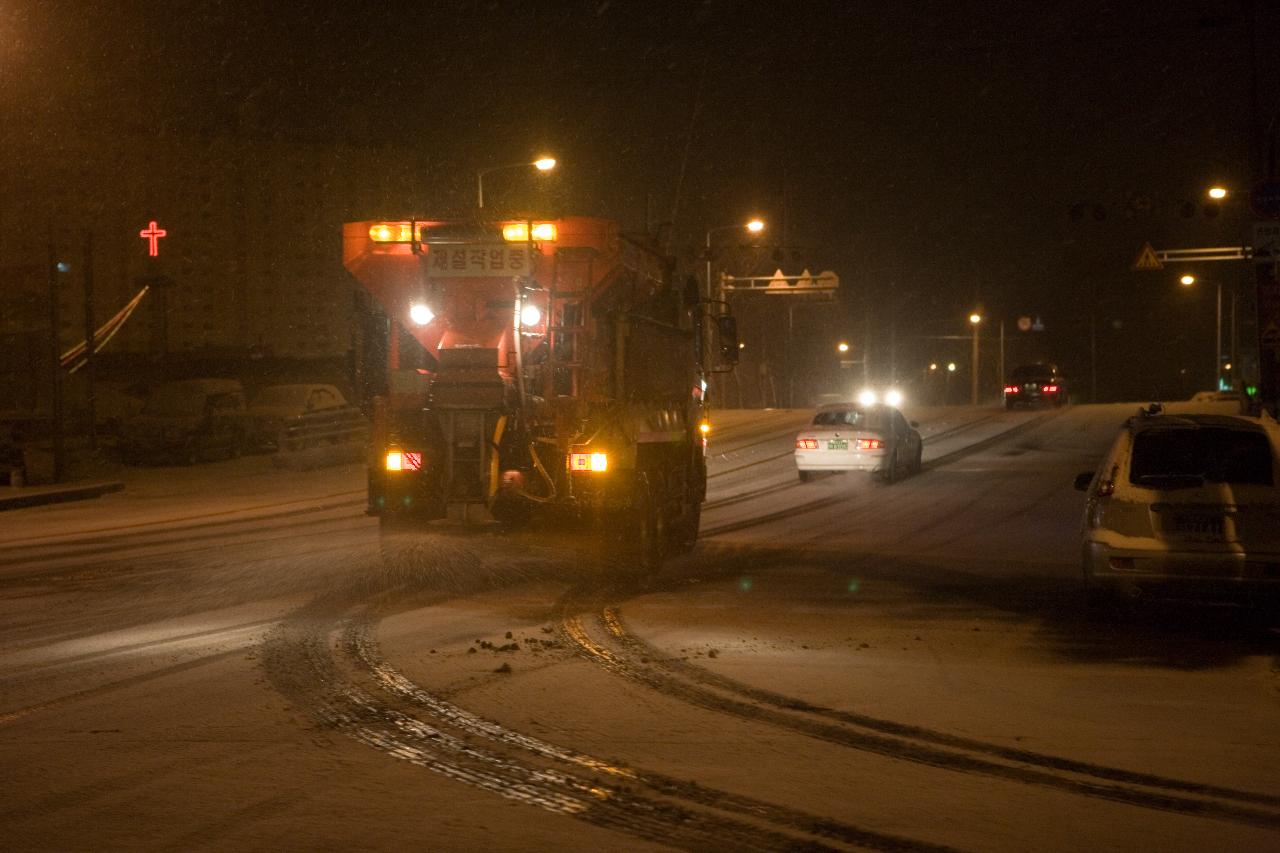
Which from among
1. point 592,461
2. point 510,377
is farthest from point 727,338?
point 510,377

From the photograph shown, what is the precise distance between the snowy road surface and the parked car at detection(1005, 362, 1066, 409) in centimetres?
4220

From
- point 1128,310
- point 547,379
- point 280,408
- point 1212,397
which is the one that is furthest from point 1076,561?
point 1128,310

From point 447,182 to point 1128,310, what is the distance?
7344 centimetres

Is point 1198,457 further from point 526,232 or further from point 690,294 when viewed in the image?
point 690,294

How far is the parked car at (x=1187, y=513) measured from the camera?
10.6 meters

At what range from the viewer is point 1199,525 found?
35.1ft

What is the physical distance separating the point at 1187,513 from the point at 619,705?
16.9 feet

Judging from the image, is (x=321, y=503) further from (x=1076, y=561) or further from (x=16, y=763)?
(x=16, y=763)

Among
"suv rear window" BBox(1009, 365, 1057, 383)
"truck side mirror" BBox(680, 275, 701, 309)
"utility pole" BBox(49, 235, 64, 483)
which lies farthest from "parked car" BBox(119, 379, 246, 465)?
"suv rear window" BBox(1009, 365, 1057, 383)

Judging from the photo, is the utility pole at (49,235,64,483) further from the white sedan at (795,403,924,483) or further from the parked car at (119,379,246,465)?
the white sedan at (795,403,924,483)

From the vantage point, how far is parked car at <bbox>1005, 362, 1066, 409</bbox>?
57.0 metres

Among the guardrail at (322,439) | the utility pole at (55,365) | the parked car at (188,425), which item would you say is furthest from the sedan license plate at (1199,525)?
the parked car at (188,425)

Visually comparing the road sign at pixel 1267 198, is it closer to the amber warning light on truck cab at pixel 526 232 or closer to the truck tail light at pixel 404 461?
the amber warning light on truck cab at pixel 526 232

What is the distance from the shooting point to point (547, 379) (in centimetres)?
1484
